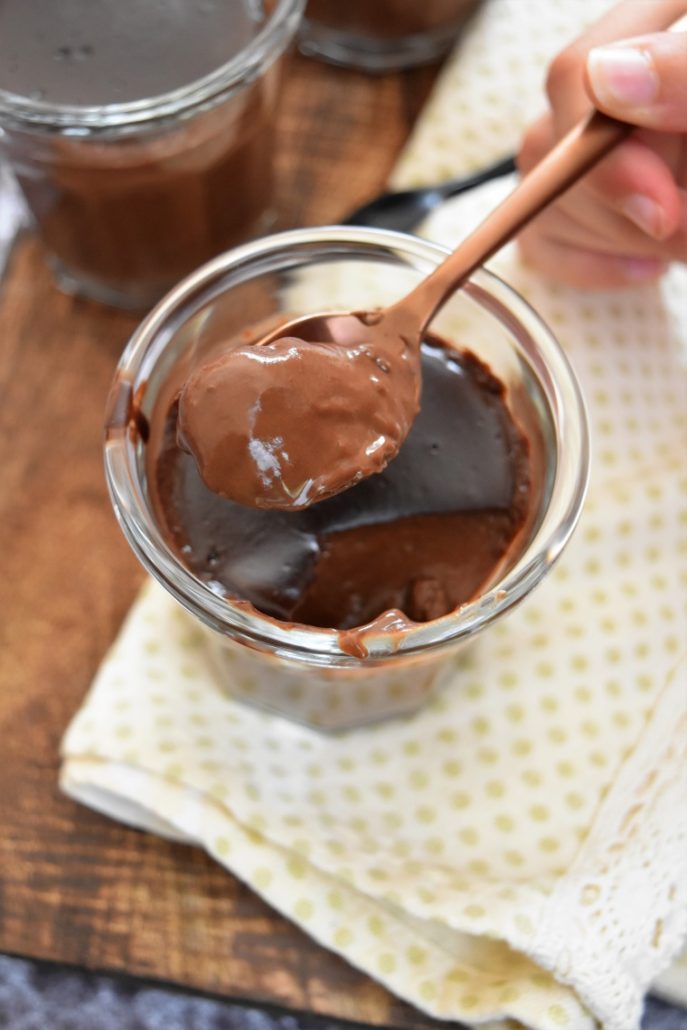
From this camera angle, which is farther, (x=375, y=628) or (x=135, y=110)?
(x=135, y=110)

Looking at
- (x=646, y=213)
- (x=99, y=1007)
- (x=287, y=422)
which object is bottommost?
(x=99, y=1007)

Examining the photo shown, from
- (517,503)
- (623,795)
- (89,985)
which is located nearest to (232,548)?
(517,503)

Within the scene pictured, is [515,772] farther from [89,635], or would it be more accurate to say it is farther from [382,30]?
[382,30]

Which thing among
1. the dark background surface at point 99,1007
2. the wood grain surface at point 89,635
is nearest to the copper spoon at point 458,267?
the wood grain surface at point 89,635

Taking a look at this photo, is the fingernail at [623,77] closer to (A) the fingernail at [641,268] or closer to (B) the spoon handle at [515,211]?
(B) the spoon handle at [515,211]

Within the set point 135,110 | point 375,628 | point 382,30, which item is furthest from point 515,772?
point 382,30

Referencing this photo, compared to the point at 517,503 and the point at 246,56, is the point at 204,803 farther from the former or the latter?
the point at 246,56
